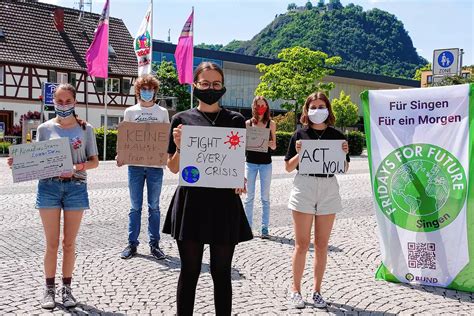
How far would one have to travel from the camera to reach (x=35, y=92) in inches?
1415

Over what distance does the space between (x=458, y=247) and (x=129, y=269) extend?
132 inches

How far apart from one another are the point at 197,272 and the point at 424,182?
279 cm

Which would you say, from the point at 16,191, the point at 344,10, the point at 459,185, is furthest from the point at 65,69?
the point at 344,10

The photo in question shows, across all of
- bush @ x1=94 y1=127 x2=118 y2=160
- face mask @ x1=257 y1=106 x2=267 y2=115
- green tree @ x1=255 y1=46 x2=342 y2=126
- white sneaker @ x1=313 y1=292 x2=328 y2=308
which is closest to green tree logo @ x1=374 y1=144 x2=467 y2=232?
white sneaker @ x1=313 y1=292 x2=328 y2=308

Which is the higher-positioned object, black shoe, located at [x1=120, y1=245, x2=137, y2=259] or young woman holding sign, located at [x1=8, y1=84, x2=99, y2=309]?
young woman holding sign, located at [x1=8, y1=84, x2=99, y2=309]

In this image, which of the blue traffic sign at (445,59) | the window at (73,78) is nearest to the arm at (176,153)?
the blue traffic sign at (445,59)

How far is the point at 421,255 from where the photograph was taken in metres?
5.13

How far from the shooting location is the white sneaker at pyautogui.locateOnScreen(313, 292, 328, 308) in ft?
14.5

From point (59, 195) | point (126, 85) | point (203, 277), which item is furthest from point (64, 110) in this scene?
point (126, 85)

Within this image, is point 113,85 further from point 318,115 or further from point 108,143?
point 318,115

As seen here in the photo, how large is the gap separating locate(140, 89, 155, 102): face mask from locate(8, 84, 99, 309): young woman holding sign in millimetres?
1431

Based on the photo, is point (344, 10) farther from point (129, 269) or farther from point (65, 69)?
point (129, 269)

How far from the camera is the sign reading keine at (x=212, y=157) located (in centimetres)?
342

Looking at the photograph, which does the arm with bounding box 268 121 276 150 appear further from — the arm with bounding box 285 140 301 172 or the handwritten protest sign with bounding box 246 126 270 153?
the arm with bounding box 285 140 301 172
